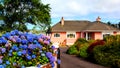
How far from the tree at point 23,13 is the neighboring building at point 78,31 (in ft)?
27.3

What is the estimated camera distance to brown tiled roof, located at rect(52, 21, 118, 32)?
61.0 m

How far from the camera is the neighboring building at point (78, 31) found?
200 feet

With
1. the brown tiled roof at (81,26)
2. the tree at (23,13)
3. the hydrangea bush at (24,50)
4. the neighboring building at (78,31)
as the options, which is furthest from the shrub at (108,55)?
the brown tiled roof at (81,26)

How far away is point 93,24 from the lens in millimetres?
62062

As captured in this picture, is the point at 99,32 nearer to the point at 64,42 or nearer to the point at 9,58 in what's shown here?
the point at 64,42

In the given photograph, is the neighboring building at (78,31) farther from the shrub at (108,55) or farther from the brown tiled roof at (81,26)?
the shrub at (108,55)

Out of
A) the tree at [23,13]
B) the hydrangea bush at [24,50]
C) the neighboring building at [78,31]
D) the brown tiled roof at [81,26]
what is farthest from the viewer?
the brown tiled roof at [81,26]

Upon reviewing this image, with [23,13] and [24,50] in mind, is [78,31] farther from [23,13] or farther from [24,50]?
[24,50]

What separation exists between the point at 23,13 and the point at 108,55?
3614cm

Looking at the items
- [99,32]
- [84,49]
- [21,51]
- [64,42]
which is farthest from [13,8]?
[21,51]

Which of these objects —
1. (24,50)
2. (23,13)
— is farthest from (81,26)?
(24,50)

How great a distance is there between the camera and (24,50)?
732 centimetres

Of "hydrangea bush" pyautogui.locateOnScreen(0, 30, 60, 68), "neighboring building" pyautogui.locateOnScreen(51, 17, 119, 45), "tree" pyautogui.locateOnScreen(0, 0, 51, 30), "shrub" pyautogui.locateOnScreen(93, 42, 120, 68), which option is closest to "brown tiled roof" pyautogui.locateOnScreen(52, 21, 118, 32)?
"neighboring building" pyautogui.locateOnScreen(51, 17, 119, 45)

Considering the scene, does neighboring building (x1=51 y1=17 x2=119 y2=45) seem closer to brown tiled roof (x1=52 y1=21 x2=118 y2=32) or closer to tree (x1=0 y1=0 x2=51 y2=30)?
brown tiled roof (x1=52 y1=21 x2=118 y2=32)
